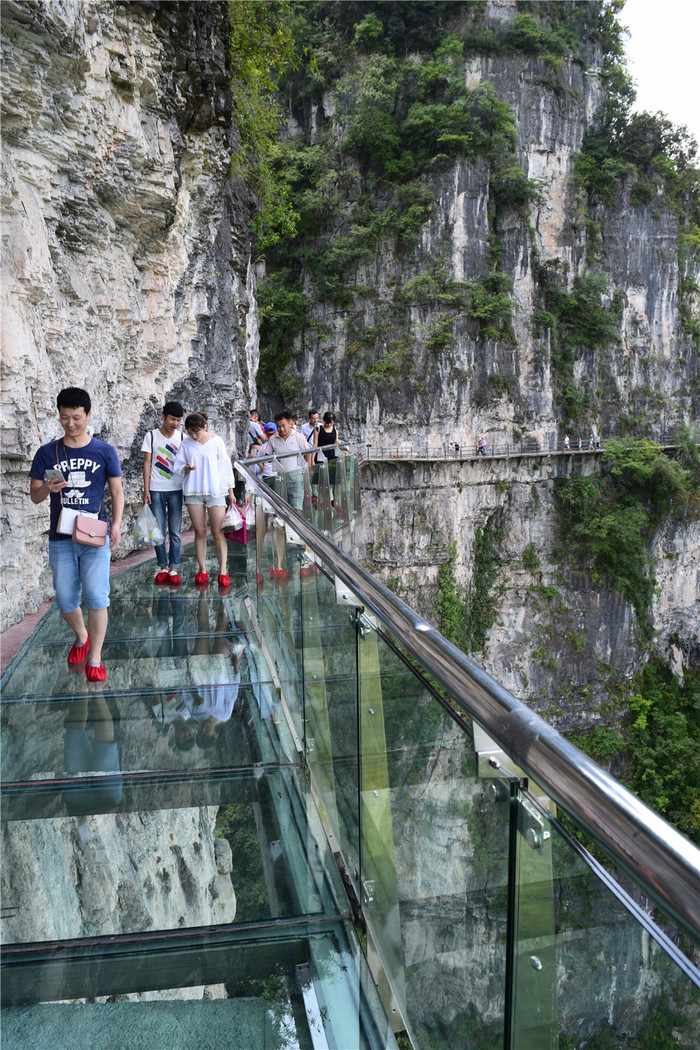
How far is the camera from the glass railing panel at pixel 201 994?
1.46m

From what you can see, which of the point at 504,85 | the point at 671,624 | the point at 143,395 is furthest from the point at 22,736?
the point at 504,85

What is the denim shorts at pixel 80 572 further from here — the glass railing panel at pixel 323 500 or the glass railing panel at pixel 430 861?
the glass railing panel at pixel 323 500

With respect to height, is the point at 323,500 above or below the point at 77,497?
below

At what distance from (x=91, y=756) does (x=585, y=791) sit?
2.30 m

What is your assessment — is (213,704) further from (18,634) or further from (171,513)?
(171,513)

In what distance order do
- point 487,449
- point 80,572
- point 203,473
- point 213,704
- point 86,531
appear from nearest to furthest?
point 213,704 → point 86,531 → point 80,572 → point 203,473 → point 487,449

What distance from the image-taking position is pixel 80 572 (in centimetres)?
346

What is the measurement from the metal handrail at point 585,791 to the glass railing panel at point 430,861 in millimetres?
75

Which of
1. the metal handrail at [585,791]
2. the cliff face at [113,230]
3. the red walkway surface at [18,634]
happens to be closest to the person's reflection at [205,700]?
the red walkway surface at [18,634]

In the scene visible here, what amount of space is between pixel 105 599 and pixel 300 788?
1.51 meters

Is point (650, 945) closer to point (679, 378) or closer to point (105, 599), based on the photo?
point (105, 599)

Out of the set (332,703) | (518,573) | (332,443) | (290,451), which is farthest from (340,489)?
(518,573)

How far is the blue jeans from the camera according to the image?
211 inches

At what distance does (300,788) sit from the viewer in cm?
245
